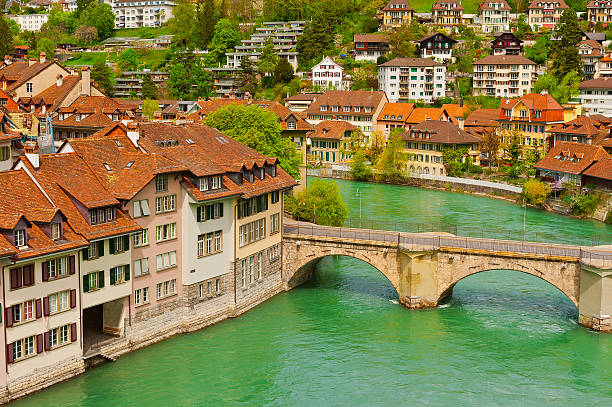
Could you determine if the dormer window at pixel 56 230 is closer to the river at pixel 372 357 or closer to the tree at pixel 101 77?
the river at pixel 372 357

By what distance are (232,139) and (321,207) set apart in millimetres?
9585

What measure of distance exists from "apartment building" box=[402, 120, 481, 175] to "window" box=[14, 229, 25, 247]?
7141 centimetres

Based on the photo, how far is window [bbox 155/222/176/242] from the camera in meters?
43.6

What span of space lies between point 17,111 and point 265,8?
438 feet

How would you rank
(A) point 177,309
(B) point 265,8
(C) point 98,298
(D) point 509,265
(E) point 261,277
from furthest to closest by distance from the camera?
(B) point 265,8 → (E) point 261,277 → (D) point 509,265 → (A) point 177,309 → (C) point 98,298

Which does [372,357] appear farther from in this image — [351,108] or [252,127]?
[351,108]

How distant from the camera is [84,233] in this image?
3853 cm

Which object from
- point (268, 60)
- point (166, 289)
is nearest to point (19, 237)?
point (166, 289)

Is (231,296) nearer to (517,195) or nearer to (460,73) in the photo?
(517,195)

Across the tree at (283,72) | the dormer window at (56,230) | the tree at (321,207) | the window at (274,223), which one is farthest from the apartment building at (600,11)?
the dormer window at (56,230)

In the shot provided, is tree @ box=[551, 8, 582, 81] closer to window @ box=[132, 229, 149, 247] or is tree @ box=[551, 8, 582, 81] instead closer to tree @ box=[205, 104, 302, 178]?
tree @ box=[205, 104, 302, 178]

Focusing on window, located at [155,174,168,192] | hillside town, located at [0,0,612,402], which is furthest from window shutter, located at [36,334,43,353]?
window, located at [155,174,168,192]

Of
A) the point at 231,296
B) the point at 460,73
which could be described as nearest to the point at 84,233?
the point at 231,296

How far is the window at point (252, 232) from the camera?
4878cm
